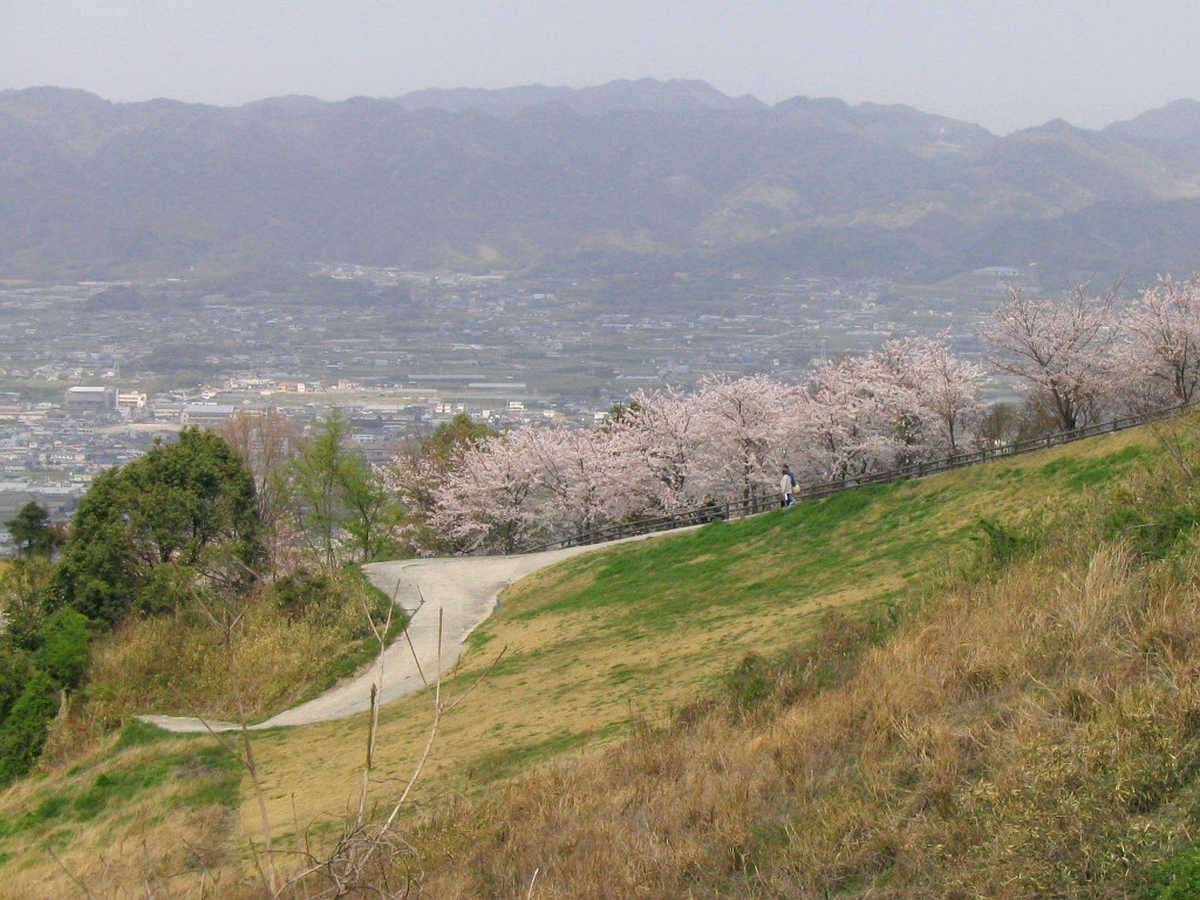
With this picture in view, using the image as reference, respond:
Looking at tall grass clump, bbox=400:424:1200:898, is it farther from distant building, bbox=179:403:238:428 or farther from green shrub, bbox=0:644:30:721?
distant building, bbox=179:403:238:428

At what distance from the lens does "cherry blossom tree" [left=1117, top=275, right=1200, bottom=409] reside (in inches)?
1357

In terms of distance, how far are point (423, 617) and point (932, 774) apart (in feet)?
62.5

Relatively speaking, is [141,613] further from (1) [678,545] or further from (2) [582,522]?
(2) [582,522]

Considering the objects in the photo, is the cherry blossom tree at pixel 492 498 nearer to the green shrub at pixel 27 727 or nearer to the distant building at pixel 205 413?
the green shrub at pixel 27 727

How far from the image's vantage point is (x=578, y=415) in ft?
348

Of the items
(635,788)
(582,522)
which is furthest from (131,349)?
(635,788)

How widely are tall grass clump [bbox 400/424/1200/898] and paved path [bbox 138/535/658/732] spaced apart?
4035 millimetres

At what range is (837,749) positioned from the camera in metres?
7.96

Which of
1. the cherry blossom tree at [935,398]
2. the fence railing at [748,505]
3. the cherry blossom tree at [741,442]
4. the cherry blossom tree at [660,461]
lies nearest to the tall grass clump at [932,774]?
the fence railing at [748,505]

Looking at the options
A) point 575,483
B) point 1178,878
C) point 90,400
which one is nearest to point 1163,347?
point 575,483

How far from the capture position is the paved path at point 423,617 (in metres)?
18.4

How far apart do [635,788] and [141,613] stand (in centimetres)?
1972

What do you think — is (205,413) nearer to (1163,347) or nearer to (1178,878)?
(1163,347)

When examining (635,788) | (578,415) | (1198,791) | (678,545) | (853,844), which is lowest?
(578,415)
